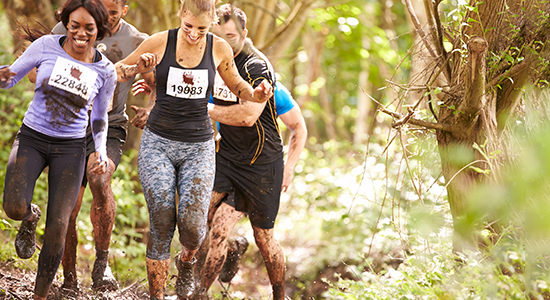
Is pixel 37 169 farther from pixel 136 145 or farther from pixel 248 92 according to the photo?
pixel 136 145

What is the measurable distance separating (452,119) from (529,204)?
247 cm

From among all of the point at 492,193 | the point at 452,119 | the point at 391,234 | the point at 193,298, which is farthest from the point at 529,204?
the point at 391,234

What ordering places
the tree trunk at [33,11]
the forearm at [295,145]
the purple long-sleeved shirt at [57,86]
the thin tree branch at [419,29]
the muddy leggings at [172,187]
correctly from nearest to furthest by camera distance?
the purple long-sleeved shirt at [57,86] → the muddy leggings at [172,187] → the thin tree branch at [419,29] → the forearm at [295,145] → the tree trunk at [33,11]

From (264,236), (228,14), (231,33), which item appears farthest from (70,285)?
(228,14)

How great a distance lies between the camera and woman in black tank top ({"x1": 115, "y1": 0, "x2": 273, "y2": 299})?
325cm

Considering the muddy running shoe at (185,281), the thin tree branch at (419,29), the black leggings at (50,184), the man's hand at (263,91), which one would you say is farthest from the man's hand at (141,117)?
the thin tree branch at (419,29)

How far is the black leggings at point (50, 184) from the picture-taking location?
9.87 ft

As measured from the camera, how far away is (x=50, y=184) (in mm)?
3117

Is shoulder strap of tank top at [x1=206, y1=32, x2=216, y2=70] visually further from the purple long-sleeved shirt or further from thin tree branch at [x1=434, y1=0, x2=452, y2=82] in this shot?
thin tree branch at [x1=434, y1=0, x2=452, y2=82]

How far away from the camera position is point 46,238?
10.1 ft

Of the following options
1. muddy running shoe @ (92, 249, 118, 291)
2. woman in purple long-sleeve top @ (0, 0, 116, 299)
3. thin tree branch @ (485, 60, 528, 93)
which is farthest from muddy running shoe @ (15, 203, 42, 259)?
thin tree branch @ (485, 60, 528, 93)

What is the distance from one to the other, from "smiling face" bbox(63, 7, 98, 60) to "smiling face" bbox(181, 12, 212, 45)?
56cm

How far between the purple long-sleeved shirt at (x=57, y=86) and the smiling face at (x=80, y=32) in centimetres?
5

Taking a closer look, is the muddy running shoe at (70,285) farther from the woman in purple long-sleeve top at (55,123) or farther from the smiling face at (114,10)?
the smiling face at (114,10)
